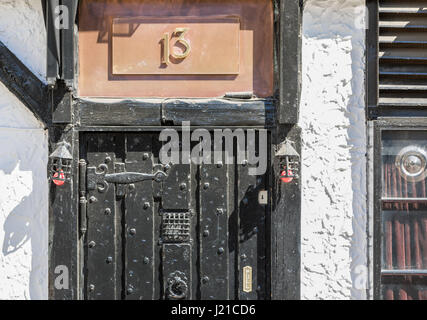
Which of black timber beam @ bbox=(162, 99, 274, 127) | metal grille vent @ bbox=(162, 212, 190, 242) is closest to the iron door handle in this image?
metal grille vent @ bbox=(162, 212, 190, 242)

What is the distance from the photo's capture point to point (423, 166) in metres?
3.15

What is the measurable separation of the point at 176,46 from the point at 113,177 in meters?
1.17

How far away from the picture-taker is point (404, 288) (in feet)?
10.3

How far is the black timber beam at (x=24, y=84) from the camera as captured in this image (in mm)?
3016

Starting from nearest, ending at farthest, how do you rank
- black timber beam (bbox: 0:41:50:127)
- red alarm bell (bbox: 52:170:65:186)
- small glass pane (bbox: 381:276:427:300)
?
1. red alarm bell (bbox: 52:170:65:186)
2. black timber beam (bbox: 0:41:50:127)
3. small glass pane (bbox: 381:276:427:300)

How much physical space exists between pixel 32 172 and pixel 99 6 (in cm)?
143

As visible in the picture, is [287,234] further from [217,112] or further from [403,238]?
[217,112]

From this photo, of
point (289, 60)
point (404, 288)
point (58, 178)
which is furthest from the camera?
point (404, 288)

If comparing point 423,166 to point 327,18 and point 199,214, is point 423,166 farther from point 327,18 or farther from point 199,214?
point 199,214

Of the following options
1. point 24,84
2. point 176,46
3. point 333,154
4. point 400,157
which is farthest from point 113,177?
point 400,157

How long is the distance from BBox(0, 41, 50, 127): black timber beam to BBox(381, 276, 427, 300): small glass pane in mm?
3036

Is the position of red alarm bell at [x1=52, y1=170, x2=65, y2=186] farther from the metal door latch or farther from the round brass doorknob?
the round brass doorknob

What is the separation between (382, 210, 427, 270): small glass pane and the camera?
3121 millimetres
